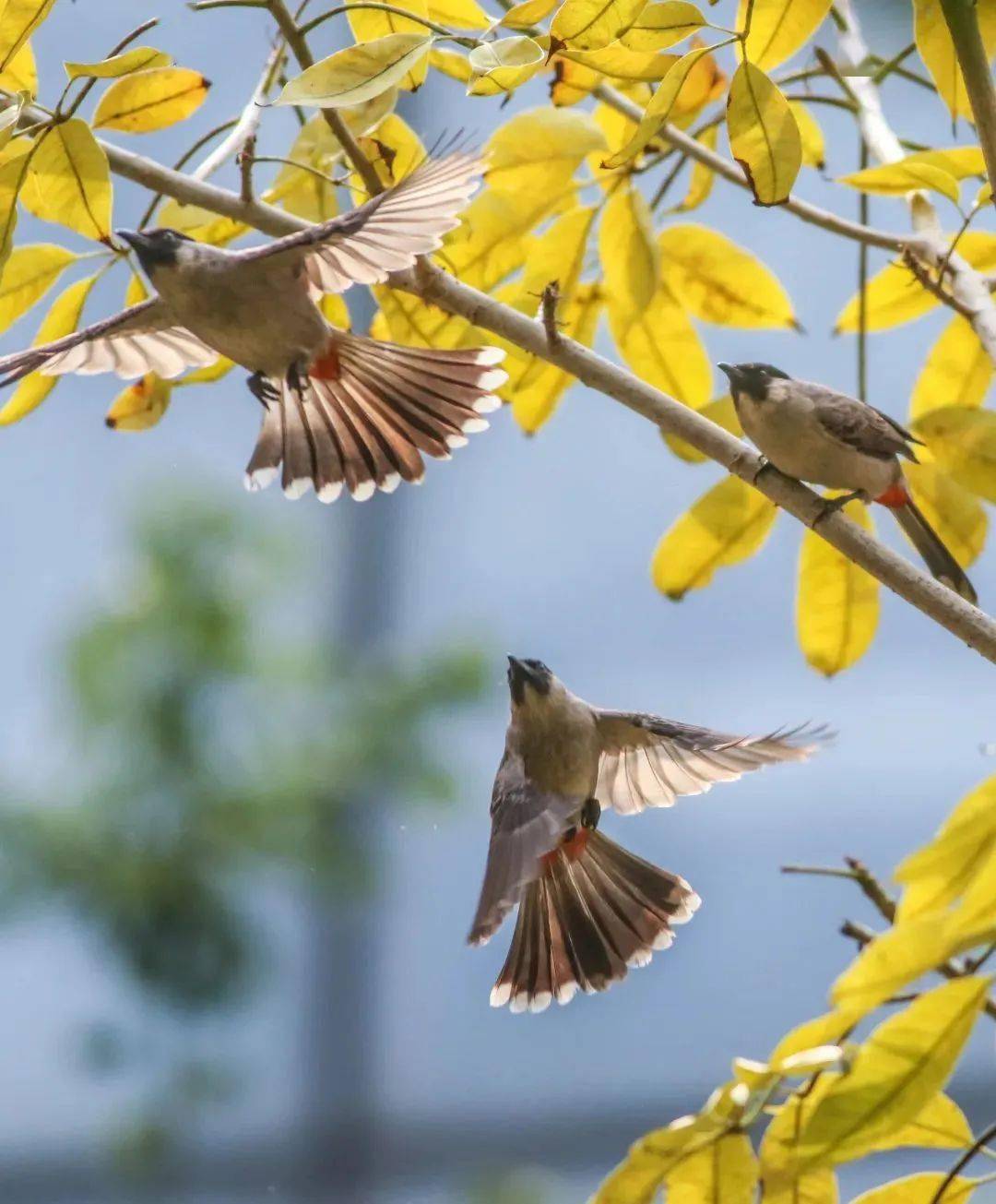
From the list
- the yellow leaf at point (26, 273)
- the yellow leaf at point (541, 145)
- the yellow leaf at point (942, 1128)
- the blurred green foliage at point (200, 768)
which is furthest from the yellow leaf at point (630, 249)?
the blurred green foliage at point (200, 768)

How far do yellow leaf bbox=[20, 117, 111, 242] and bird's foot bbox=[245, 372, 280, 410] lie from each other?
13 cm

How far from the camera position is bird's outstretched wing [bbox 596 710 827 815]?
0.54 meters

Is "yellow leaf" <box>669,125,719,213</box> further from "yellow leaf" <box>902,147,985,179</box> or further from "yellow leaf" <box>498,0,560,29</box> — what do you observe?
"yellow leaf" <box>498,0,560,29</box>

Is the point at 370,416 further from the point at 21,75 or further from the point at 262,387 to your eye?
the point at 21,75

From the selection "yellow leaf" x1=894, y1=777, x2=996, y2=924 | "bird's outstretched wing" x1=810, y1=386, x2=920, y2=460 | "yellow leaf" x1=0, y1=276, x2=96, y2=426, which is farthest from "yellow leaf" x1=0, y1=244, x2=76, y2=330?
"yellow leaf" x1=894, y1=777, x2=996, y2=924

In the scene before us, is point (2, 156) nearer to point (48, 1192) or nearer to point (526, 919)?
point (526, 919)

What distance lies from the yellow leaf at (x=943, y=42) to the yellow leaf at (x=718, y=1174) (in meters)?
0.38

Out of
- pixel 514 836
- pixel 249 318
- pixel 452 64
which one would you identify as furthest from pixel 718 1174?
pixel 452 64

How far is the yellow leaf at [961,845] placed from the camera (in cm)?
33

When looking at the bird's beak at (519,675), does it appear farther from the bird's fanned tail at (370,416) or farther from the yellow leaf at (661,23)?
the yellow leaf at (661,23)

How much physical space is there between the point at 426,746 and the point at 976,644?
1.49 meters

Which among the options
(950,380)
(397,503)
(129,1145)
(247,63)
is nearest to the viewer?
(950,380)

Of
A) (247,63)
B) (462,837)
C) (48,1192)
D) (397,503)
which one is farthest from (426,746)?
(247,63)

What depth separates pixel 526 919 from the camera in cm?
63
